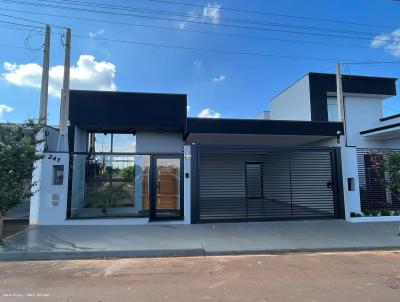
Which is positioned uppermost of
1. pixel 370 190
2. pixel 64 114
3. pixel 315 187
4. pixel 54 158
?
pixel 64 114

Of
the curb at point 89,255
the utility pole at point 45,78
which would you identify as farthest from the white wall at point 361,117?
the utility pole at point 45,78

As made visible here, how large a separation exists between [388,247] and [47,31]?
13.1m

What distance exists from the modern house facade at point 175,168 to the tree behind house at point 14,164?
259cm

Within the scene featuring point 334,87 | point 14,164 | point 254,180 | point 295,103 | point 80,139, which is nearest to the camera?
point 14,164

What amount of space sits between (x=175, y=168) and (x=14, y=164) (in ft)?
17.3

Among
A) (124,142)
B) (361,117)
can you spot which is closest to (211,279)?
(124,142)

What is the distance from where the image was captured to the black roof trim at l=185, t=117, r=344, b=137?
469 inches

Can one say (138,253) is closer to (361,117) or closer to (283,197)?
(283,197)

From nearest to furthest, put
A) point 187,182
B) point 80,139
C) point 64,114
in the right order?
point 187,182 → point 64,114 → point 80,139

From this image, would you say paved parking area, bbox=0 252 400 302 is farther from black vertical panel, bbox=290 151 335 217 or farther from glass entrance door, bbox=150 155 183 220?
black vertical panel, bbox=290 151 335 217

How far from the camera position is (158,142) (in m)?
14.1

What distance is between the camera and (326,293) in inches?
179

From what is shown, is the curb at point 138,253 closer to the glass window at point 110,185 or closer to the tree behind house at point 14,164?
the tree behind house at point 14,164

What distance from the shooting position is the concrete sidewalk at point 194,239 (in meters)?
6.95
